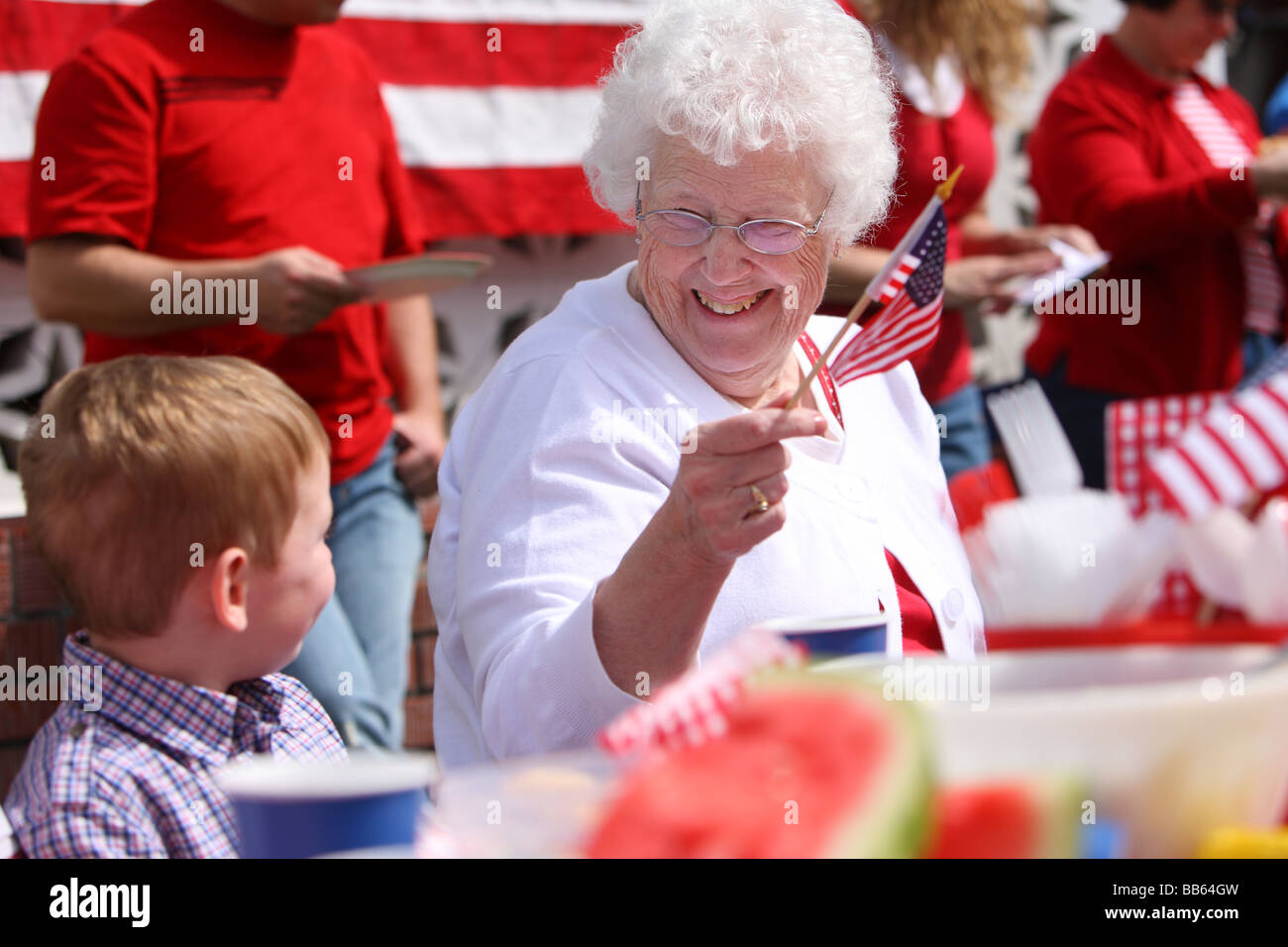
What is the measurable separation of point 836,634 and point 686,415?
662mm

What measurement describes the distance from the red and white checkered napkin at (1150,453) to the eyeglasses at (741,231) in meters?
1.00

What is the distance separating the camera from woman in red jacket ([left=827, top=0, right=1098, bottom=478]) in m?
3.18

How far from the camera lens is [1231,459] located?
0.79 metres

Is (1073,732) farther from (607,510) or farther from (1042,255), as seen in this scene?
(1042,255)

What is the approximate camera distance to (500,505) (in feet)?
5.53

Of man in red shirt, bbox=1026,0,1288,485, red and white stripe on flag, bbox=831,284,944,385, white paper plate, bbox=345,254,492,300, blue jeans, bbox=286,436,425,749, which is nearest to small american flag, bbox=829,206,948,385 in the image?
red and white stripe on flag, bbox=831,284,944,385

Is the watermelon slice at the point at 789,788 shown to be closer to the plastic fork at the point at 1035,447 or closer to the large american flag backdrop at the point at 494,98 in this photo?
the plastic fork at the point at 1035,447

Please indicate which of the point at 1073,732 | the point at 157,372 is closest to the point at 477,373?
the point at 157,372

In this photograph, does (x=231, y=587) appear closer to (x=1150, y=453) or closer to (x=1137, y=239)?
(x=1150, y=453)

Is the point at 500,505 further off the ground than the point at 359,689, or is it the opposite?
the point at 500,505

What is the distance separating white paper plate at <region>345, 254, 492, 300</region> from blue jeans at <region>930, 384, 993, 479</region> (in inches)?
48.8

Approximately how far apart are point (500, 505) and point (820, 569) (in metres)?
0.38

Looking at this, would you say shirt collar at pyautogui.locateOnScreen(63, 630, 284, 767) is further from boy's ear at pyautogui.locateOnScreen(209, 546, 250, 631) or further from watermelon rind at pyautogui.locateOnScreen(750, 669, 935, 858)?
watermelon rind at pyautogui.locateOnScreen(750, 669, 935, 858)

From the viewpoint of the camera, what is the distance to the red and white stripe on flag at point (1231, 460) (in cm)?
79
